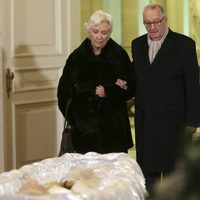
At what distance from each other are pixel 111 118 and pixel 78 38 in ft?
3.97

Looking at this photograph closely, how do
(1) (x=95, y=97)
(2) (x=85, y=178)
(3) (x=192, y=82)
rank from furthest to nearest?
(1) (x=95, y=97) < (3) (x=192, y=82) < (2) (x=85, y=178)

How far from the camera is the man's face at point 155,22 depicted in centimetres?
306

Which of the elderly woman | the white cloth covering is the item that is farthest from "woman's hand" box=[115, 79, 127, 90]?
the white cloth covering

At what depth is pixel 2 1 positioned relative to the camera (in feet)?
12.0

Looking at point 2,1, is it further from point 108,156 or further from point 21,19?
point 108,156

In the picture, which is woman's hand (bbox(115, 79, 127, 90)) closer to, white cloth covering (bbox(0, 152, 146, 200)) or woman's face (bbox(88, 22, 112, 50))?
woman's face (bbox(88, 22, 112, 50))

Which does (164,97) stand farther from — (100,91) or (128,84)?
(100,91)

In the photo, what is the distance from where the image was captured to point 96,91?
3.09 m

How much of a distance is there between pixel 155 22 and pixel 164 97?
0.44m

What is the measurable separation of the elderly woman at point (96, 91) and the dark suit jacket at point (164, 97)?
11cm

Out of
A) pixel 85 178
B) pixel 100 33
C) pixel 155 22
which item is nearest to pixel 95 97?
pixel 100 33

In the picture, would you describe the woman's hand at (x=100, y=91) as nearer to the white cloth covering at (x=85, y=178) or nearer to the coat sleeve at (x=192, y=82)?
the coat sleeve at (x=192, y=82)

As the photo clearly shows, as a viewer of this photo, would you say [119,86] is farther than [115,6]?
No

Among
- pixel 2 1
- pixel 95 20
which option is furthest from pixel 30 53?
pixel 95 20
